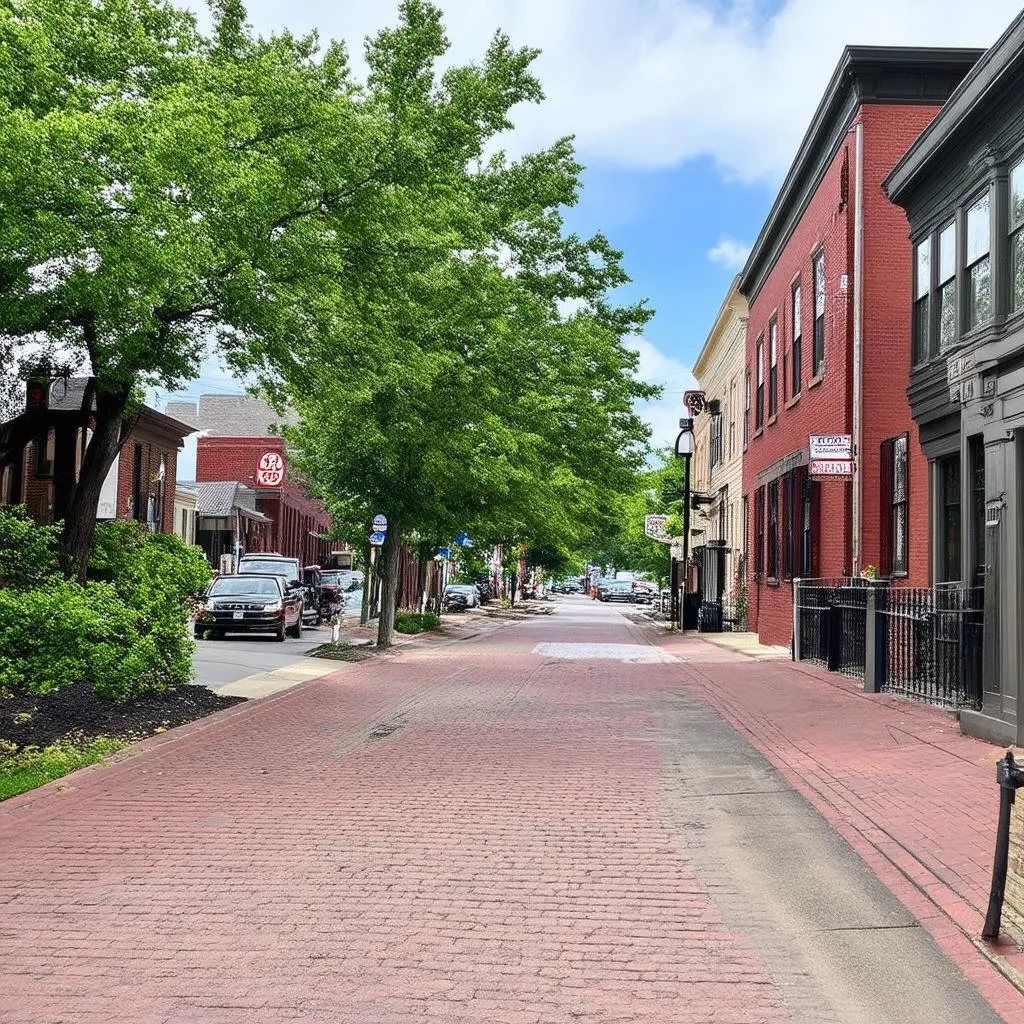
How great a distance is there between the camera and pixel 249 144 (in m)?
15.4

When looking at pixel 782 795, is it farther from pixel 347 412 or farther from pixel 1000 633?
pixel 347 412

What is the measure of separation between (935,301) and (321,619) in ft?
93.0

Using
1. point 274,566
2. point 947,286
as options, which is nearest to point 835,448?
point 947,286

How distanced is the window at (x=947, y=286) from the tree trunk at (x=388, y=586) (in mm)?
16301

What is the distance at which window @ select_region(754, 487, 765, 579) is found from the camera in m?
32.7

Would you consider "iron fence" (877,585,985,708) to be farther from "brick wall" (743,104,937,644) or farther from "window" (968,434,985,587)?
"brick wall" (743,104,937,644)

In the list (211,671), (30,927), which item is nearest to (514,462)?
(211,671)

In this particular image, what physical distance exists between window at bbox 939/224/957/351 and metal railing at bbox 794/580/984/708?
3644 millimetres

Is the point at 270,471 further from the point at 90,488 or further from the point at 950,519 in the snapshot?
the point at 950,519

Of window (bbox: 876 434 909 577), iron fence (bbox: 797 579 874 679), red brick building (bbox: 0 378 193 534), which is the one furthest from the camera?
window (bbox: 876 434 909 577)

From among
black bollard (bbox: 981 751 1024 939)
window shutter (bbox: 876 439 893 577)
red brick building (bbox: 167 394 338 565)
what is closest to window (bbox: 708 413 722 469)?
red brick building (bbox: 167 394 338 565)

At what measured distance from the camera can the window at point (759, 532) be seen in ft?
107

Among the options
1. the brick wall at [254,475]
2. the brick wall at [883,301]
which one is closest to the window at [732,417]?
the brick wall at [883,301]

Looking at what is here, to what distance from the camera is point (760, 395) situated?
109 feet
